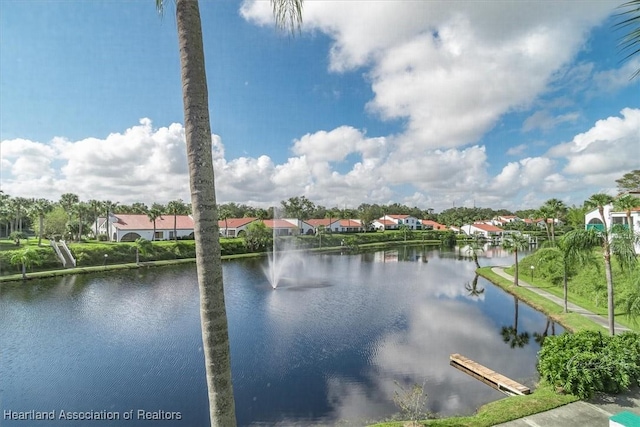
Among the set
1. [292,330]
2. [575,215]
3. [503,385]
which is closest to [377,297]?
[292,330]

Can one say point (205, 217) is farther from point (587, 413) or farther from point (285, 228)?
point (285, 228)

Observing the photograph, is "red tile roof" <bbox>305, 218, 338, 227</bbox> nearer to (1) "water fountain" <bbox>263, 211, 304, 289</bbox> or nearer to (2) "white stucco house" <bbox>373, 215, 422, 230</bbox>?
(2) "white stucco house" <bbox>373, 215, 422, 230</bbox>

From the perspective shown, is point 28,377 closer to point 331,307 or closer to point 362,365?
point 362,365

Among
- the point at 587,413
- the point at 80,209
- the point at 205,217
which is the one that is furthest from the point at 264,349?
the point at 80,209

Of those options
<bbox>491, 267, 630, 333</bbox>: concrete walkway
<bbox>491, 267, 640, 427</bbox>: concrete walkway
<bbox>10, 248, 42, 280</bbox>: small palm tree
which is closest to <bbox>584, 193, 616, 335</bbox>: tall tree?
<bbox>491, 267, 630, 333</bbox>: concrete walkway

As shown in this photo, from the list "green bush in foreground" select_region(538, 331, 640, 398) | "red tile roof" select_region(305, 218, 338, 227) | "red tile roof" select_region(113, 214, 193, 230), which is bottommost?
"green bush in foreground" select_region(538, 331, 640, 398)

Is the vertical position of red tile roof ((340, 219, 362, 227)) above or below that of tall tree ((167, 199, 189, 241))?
below

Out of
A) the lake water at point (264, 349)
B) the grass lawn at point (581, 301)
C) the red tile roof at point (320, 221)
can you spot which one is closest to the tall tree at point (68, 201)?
the lake water at point (264, 349)

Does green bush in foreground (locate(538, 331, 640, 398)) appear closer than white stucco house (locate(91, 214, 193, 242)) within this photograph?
Yes
